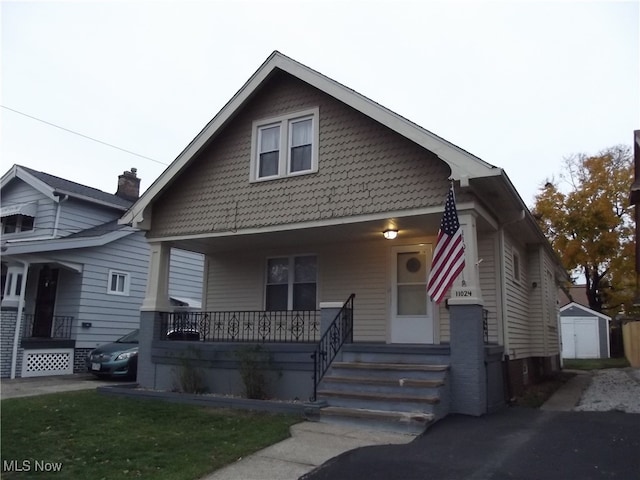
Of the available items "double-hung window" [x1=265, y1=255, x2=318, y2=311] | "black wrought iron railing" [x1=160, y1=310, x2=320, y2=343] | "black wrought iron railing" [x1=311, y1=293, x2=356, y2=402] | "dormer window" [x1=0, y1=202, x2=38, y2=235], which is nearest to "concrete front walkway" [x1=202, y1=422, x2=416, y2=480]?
"black wrought iron railing" [x1=311, y1=293, x2=356, y2=402]

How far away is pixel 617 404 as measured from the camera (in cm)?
981

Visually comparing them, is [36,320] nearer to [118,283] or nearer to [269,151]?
[118,283]

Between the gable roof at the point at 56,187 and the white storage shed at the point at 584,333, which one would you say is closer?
the gable roof at the point at 56,187

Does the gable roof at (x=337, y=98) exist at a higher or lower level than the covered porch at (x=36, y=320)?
higher

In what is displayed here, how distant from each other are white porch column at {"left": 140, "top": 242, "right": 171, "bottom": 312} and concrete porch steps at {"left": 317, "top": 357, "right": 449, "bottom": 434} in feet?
15.7

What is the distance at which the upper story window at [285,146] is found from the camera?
11.3m

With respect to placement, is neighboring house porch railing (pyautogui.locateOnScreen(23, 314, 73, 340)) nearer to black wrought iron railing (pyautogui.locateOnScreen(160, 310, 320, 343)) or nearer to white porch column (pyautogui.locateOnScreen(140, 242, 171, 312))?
black wrought iron railing (pyautogui.locateOnScreen(160, 310, 320, 343))

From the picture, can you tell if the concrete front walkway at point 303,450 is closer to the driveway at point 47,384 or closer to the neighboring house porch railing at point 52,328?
the driveway at point 47,384

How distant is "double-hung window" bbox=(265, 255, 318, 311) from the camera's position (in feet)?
42.3

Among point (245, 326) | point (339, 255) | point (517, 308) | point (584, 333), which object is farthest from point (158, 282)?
point (584, 333)

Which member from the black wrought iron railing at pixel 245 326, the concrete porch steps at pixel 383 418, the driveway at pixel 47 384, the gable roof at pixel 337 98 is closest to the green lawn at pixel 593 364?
the black wrought iron railing at pixel 245 326

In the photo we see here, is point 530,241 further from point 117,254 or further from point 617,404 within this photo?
point 117,254

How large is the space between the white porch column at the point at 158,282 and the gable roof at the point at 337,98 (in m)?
0.82
